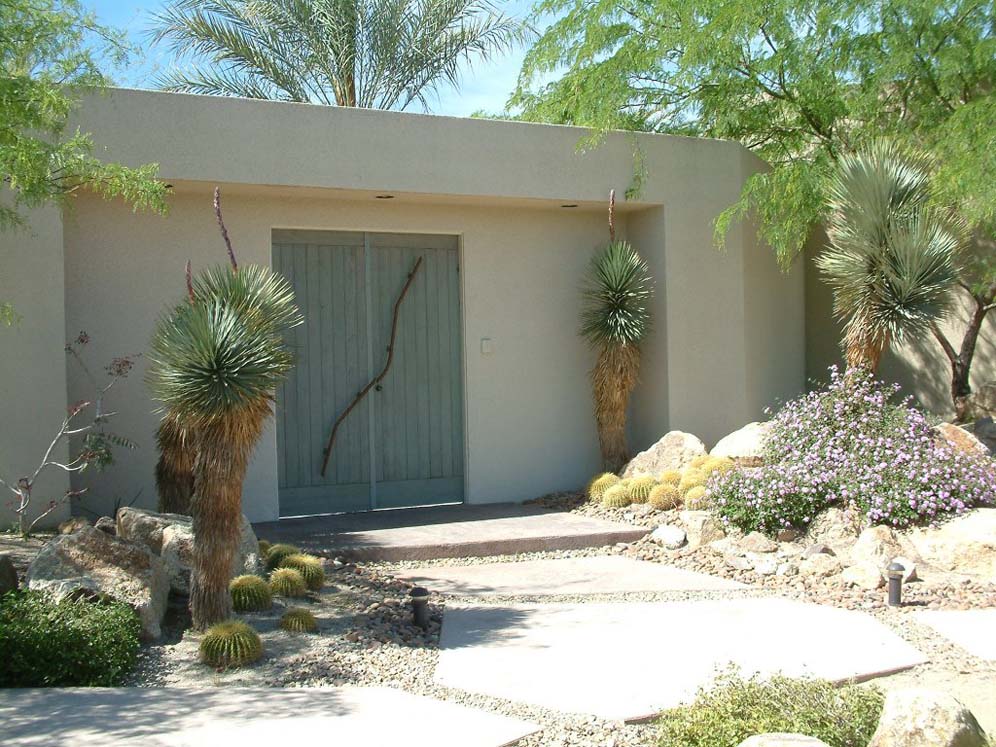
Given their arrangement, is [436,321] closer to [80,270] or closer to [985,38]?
[80,270]

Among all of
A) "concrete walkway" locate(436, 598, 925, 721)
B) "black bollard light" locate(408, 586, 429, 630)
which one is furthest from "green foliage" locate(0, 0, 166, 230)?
"concrete walkway" locate(436, 598, 925, 721)

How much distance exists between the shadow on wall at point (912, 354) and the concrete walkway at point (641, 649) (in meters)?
5.46

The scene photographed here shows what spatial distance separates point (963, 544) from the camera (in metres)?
7.59

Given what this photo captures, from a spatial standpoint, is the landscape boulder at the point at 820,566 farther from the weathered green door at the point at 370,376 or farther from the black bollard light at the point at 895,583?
the weathered green door at the point at 370,376

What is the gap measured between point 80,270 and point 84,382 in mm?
975

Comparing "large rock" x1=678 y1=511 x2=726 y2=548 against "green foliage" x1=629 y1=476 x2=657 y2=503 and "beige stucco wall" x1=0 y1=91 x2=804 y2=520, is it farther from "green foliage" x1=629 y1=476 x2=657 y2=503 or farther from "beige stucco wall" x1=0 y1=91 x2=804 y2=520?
"beige stucco wall" x1=0 y1=91 x2=804 y2=520

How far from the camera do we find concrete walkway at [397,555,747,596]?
746cm

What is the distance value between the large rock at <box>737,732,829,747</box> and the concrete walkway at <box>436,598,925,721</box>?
1.15m

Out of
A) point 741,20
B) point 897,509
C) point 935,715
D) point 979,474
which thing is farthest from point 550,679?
point 741,20

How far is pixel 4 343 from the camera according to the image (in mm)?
8125

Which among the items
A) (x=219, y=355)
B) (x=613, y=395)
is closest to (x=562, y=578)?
(x=613, y=395)

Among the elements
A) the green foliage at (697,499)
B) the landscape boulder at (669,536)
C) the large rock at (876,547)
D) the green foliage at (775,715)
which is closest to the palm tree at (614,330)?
the green foliage at (697,499)

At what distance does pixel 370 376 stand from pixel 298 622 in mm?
4626

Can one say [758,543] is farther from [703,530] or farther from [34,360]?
[34,360]
